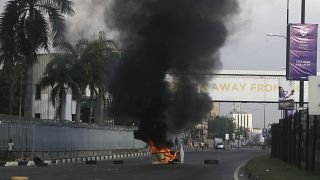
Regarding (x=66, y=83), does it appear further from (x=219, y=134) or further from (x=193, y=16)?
(x=219, y=134)

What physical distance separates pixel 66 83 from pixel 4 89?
3564 centimetres

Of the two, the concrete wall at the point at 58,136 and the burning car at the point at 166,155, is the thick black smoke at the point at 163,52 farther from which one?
the concrete wall at the point at 58,136

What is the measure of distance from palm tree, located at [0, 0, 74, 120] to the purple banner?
617 inches

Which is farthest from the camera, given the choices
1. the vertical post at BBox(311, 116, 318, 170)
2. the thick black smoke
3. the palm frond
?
the palm frond

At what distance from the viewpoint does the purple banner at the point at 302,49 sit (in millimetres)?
26797

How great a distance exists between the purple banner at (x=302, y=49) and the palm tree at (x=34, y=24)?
1567 cm

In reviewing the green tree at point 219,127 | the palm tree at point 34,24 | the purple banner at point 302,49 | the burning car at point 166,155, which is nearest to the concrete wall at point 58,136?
the palm tree at point 34,24

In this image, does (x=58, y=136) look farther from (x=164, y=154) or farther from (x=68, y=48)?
(x=164, y=154)

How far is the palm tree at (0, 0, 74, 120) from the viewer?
37688 millimetres

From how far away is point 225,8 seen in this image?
31.7m

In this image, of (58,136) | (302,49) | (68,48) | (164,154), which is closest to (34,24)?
(68,48)

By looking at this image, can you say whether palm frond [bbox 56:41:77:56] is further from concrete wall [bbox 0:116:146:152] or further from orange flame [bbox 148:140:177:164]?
orange flame [bbox 148:140:177:164]

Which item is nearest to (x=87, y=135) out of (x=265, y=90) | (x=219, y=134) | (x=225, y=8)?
(x=225, y=8)

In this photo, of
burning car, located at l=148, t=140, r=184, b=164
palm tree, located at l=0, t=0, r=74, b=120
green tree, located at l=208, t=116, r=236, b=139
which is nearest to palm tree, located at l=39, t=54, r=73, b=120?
palm tree, located at l=0, t=0, r=74, b=120
